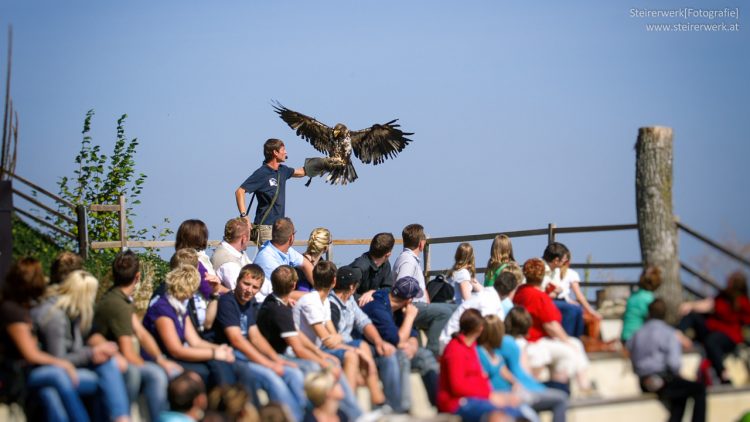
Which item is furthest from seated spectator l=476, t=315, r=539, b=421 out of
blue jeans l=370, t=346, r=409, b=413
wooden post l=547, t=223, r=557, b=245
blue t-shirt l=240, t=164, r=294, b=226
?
wooden post l=547, t=223, r=557, b=245

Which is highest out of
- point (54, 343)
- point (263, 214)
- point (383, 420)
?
point (263, 214)

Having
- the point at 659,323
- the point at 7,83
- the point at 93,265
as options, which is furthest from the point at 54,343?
the point at 93,265

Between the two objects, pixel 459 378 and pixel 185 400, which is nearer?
pixel 185 400

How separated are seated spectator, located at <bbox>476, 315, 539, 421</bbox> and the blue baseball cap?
1.10 metres

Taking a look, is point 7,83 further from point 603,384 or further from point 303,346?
point 603,384

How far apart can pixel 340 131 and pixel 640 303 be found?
5482 mm

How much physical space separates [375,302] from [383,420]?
163 cm

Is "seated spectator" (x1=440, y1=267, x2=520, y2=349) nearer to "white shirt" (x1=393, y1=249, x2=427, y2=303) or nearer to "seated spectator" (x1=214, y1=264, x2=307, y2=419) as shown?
"white shirt" (x1=393, y1=249, x2=427, y2=303)

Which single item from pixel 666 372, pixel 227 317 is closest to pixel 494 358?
pixel 666 372

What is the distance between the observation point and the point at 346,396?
6.68 m

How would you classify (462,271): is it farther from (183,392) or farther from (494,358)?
Answer: (183,392)

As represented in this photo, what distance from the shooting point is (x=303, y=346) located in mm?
7094

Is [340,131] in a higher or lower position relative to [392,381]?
higher

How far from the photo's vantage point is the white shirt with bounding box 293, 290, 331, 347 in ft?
24.1
